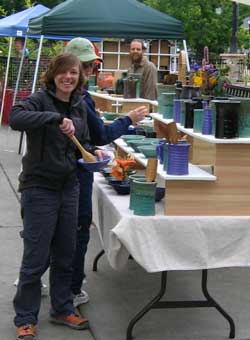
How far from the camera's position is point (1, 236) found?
6359 mm

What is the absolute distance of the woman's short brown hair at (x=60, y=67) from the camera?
12.4 ft

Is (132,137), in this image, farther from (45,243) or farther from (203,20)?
(203,20)

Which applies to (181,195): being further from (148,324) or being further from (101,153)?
(148,324)

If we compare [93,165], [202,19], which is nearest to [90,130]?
[93,165]

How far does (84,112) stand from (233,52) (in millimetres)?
20501

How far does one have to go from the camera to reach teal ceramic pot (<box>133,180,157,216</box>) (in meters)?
3.70

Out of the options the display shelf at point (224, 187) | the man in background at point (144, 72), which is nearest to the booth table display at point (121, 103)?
the man in background at point (144, 72)

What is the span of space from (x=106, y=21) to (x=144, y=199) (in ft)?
19.9

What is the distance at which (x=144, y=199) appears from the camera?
370 cm

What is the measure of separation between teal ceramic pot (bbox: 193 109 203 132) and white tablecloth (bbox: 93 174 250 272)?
519mm

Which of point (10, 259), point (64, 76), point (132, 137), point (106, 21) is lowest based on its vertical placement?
point (10, 259)

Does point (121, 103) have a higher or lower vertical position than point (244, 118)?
lower

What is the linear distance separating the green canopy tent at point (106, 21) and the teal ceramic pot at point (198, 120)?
17.7 ft

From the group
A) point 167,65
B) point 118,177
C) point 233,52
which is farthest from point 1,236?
point 233,52
